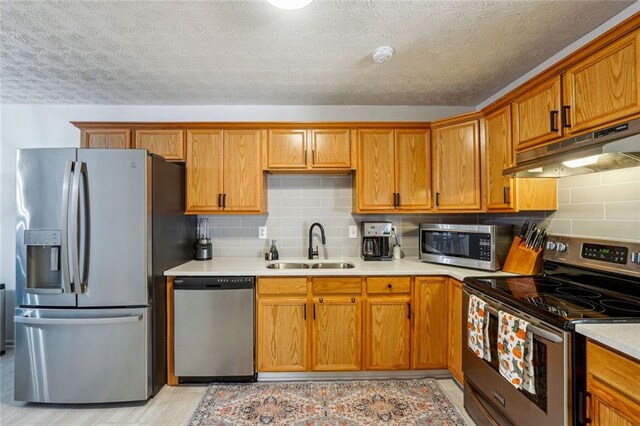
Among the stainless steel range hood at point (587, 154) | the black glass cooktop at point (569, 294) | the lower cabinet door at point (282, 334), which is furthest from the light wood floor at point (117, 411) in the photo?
the stainless steel range hood at point (587, 154)

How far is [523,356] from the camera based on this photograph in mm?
1393

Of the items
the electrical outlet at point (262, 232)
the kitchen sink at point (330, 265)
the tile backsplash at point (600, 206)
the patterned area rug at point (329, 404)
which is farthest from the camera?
the electrical outlet at point (262, 232)

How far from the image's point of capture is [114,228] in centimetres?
209

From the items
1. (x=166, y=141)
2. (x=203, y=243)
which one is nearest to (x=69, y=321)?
(x=203, y=243)

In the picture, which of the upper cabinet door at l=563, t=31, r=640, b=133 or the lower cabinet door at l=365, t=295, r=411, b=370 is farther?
the lower cabinet door at l=365, t=295, r=411, b=370

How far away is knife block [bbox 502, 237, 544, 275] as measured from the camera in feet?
6.84

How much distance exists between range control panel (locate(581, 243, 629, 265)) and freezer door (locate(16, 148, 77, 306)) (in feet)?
10.9

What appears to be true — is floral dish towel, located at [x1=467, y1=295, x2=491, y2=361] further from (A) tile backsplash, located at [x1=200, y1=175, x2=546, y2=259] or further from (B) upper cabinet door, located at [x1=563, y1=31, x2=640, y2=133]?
(A) tile backsplash, located at [x1=200, y1=175, x2=546, y2=259]

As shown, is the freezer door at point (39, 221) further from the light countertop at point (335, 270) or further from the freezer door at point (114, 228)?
the light countertop at point (335, 270)

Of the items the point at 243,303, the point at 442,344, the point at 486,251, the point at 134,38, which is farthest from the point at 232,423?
the point at 134,38

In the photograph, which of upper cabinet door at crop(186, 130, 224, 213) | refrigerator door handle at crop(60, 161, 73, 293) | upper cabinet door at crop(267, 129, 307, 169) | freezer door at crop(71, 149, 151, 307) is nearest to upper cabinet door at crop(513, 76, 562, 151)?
upper cabinet door at crop(267, 129, 307, 169)

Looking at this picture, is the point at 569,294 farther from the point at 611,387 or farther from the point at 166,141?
the point at 166,141

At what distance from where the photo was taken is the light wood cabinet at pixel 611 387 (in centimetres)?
100

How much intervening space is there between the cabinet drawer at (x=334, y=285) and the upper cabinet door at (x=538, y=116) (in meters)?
1.53
